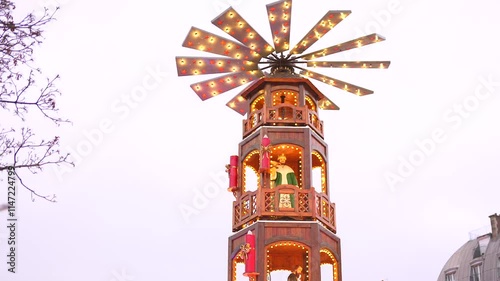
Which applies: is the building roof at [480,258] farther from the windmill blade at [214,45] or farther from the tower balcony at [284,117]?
the windmill blade at [214,45]

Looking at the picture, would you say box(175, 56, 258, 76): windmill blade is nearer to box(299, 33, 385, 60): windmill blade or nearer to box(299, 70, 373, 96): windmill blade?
box(299, 70, 373, 96): windmill blade

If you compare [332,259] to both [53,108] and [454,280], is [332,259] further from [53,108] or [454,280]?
[454,280]

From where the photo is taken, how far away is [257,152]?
23.0 meters

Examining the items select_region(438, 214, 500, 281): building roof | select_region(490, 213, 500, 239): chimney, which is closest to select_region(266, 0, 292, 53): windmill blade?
select_region(438, 214, 500, 281): building roof

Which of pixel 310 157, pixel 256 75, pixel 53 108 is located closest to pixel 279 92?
pixel 256 75

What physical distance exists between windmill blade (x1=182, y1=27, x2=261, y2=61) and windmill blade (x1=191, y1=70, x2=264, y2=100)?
1052 millimetres

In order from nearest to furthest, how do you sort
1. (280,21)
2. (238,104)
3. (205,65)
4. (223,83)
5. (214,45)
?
(280,21), (214,45), (205,65), (223,83), (238,104)

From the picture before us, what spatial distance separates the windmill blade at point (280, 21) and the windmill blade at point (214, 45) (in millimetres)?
927

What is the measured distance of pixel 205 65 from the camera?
76.7 ft

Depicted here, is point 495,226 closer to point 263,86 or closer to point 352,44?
point 352,44

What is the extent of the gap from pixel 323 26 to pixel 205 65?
4.09 meters

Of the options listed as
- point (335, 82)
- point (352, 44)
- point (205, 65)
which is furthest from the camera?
point (335, 82)

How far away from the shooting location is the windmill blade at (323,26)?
22.7 meters

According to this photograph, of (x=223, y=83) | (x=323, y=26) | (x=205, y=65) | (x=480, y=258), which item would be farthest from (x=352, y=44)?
(x=480, y=258)
